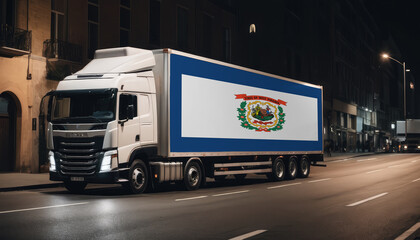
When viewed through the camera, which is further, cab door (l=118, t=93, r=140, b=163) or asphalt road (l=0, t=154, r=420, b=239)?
cab door (l=118, t=93, r=140, b=163)

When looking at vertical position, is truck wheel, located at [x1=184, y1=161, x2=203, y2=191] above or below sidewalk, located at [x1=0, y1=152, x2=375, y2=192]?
above

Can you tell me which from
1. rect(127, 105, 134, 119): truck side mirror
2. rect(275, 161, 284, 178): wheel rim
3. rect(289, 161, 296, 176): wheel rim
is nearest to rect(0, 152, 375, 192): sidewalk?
rect(127, 105, 134, 119): truck side mirror

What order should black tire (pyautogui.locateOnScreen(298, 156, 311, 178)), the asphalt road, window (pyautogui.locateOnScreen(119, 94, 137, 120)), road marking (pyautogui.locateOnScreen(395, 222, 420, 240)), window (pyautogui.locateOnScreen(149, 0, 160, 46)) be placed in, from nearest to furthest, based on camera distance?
road marking (pyautogui.locateOnScreen(395, 222, 420, 240))
the asphalt road
window (pyautogui.locateOnScreen(119, 94, 137, 120))
black tire (pyautogui.locateOnScreen(298, 156, 311, 178))
window (pyautogui.locateOnScreen(149, 0, 160, 46))

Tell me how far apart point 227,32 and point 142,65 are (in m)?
24.0

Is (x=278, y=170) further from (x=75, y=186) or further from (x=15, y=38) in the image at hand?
(x=15, y=38)

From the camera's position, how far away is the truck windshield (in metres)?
14.4

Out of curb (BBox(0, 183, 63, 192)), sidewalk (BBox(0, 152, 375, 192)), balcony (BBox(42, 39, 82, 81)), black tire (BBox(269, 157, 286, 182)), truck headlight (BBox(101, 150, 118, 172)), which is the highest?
balcony (BBox(42, 39, 82, 81))

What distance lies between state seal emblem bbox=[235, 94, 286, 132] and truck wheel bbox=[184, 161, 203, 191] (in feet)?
9.13

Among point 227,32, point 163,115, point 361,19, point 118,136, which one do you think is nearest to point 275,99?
point 163,115

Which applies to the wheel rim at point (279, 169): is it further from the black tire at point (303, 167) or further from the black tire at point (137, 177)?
the black tire at point (137, 177)

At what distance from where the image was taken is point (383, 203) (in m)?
12.9

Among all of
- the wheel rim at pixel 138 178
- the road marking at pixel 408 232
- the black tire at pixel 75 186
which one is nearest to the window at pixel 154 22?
the black tire at pixel 75 186

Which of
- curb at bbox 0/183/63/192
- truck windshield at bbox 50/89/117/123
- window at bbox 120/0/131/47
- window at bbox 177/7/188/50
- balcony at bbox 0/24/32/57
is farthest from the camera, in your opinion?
window at bbox 177/7/188/50

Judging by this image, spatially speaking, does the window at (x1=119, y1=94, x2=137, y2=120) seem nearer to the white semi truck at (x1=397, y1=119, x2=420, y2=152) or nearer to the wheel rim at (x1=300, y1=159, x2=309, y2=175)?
the wheel rim at (x1=300, y1=159, x2=309, y2=175)
